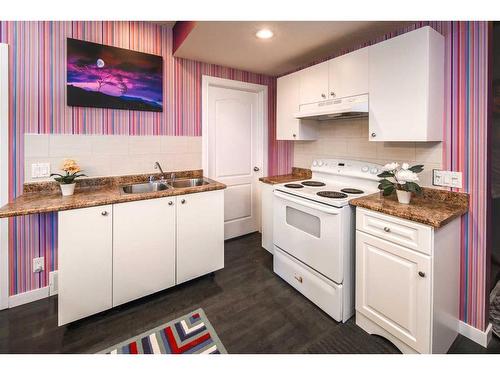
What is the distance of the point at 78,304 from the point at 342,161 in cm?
248

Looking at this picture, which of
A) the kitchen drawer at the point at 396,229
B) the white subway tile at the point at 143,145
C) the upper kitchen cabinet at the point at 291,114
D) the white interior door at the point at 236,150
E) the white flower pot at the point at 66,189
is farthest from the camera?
the white interior door at the point at 236,150

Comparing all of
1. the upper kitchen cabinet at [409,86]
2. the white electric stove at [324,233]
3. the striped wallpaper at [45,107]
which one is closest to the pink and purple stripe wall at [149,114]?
the striped wallpaper at [45,107]

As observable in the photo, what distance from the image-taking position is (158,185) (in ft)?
8.04

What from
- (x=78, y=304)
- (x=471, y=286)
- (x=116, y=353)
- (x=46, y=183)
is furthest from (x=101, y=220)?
(x=471, y=286)

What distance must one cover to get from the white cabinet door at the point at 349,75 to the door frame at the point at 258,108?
1.26 meters

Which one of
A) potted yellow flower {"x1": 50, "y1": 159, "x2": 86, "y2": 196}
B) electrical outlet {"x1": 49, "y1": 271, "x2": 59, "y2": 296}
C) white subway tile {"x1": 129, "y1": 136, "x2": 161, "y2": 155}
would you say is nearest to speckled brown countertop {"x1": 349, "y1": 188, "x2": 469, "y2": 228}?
white subway tile {"x1": 129, "y1": 136, "x2": 161, "y2": 155}

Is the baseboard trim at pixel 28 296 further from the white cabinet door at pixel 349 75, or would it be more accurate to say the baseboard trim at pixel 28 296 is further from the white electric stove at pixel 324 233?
the white cabinet door at pixel 349 75

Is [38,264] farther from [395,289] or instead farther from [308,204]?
[395,289]

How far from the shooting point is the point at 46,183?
202cm

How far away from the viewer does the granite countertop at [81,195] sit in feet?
5.06

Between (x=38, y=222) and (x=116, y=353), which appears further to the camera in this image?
(x=38, y=222)

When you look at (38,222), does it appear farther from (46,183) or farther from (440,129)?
(440,129)

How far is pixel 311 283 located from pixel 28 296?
231 centimetres

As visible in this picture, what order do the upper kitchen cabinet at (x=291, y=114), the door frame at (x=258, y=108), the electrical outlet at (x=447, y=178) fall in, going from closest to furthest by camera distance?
the electrical outlet at (x=447, y=178) < the upper kitchen cabinet at (x=291, y=114) < the door frame at (x=258, y=108)
